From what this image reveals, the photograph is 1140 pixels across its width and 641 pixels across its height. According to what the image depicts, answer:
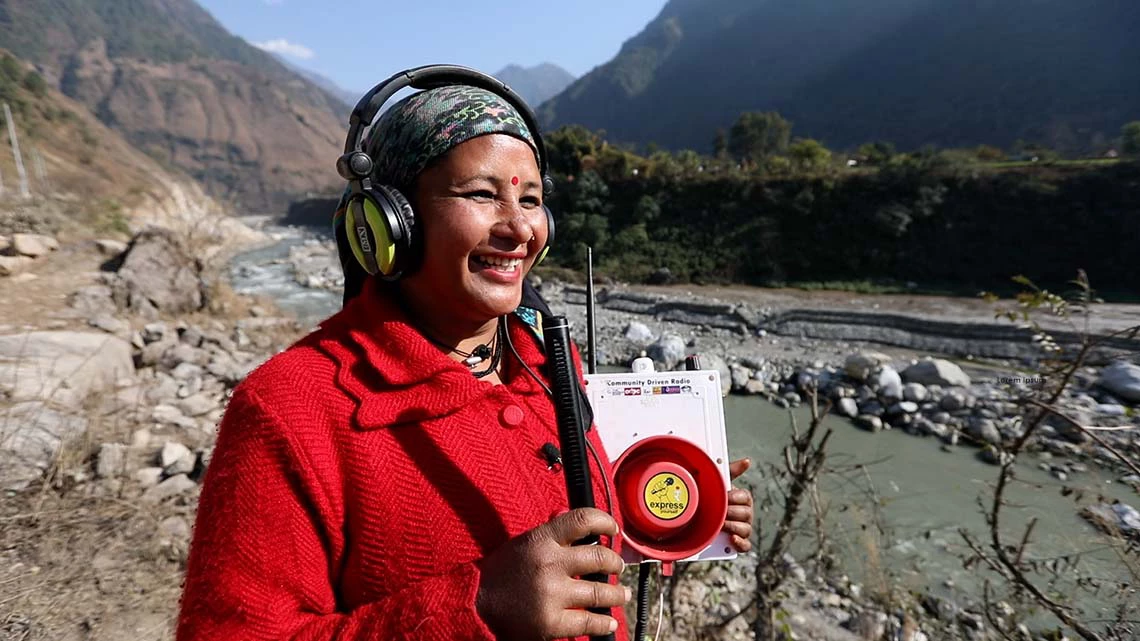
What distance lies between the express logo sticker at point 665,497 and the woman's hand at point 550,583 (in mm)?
487

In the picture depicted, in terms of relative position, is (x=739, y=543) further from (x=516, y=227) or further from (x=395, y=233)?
(x=395, y=233)

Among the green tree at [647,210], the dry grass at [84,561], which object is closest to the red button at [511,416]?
the dry grass at [84,561]

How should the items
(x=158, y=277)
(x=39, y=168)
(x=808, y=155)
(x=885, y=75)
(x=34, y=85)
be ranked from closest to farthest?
(x=158, y=277), (x=808, y=155), (x=39, y=168), (x=34, y=85), (x=885, y=75)

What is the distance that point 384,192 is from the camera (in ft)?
3.52

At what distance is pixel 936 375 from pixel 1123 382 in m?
2.46

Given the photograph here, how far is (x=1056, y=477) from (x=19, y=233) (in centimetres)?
1640

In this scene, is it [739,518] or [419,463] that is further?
[739,518]

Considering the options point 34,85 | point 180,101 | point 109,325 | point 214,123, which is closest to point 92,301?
point 109,325

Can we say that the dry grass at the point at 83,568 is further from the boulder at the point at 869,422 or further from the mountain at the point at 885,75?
the mountain at the point at 885,75

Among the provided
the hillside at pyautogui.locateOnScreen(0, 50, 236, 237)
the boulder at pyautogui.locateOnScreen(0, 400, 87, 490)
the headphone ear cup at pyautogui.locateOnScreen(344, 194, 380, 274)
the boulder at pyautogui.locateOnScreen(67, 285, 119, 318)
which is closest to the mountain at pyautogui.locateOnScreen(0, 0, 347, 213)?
the hillside at pyautogui.locateOnScreen(0, 50, 236, 237)

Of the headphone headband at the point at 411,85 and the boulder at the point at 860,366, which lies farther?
the boulder at the point at 860,366

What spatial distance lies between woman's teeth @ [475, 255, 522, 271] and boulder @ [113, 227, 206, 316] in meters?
9.67

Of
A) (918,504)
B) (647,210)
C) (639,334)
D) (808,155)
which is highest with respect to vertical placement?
(808,155)

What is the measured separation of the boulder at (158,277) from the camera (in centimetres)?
867
